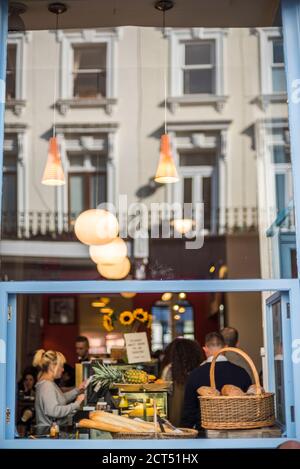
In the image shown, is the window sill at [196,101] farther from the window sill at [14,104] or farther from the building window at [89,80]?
the window sill at [14,104]

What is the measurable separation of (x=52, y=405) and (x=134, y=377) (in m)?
0.51

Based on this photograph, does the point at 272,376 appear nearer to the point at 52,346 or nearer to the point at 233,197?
the point at 233,197

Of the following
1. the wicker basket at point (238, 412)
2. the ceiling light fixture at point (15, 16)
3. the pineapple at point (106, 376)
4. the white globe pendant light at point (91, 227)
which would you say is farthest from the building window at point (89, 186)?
the wicker basket at point (238, 412)

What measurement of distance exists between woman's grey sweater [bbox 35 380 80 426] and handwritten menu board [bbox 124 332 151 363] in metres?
1.48

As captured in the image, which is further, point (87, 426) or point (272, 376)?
point (272, 376)

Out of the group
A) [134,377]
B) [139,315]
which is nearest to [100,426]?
[134,377]

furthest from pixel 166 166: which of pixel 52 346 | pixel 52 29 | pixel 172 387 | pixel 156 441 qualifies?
pixel 52 346

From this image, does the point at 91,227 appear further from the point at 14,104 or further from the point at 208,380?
the point at 208,380

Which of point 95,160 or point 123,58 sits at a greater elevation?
point 123,58

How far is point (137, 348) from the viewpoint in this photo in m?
Answer: 5.97

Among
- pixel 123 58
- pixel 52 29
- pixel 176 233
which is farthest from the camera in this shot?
pixel 176 233

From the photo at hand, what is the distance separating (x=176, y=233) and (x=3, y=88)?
7007 mm

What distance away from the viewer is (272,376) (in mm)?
3377

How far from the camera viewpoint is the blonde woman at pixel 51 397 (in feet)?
13.3
